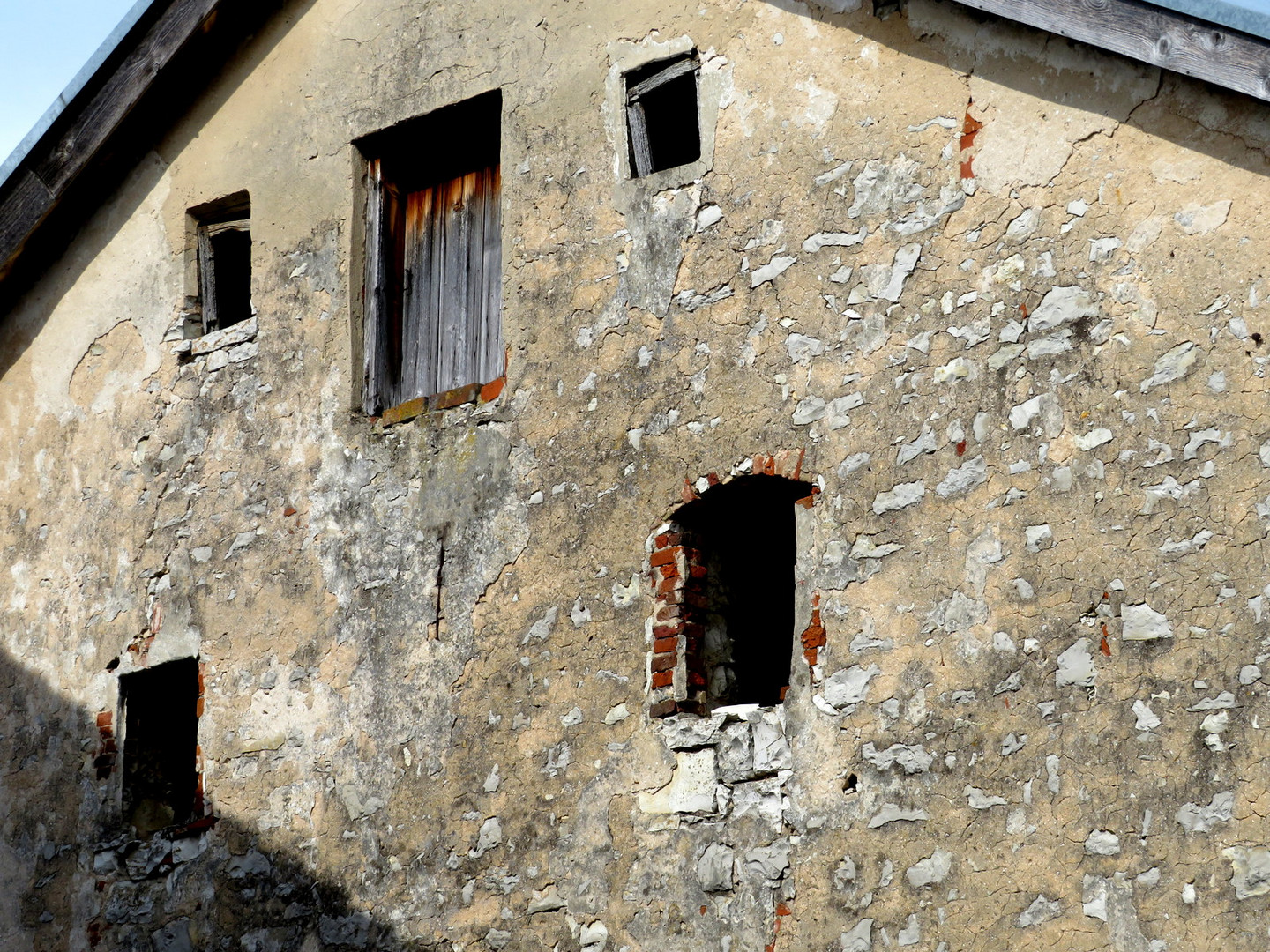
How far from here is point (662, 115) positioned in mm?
7527

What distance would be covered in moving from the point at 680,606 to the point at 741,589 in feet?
1.65

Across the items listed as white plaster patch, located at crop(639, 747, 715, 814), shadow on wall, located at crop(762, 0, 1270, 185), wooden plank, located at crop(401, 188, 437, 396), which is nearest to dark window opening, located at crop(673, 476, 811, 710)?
white plaster patch, located at crop(639, 747, 715, 814)

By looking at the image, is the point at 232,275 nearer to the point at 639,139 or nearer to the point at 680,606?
the point at 639,139

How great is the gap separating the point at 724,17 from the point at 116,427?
4.08 metres

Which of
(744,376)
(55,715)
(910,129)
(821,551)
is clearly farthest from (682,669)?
(55,715)

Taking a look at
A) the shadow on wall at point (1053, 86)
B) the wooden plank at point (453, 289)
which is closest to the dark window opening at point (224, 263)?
the wooden plank at point (453, 289)

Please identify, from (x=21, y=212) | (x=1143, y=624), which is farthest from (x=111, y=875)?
(x=1143, y=624)

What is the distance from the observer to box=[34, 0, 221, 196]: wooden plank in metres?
8.74

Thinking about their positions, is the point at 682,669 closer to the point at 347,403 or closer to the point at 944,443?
the point at 944,443

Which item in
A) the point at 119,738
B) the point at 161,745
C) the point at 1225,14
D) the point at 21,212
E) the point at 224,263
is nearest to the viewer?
the point at 1225,14

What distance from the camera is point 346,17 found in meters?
8.59

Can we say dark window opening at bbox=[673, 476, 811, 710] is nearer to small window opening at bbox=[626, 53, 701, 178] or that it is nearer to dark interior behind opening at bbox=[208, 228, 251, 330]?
small window opening at bbox=[626, 53, 701, 178]

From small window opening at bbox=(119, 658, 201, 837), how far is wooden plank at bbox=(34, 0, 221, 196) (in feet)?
9.42

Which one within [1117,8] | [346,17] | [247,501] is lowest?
[247,501]
